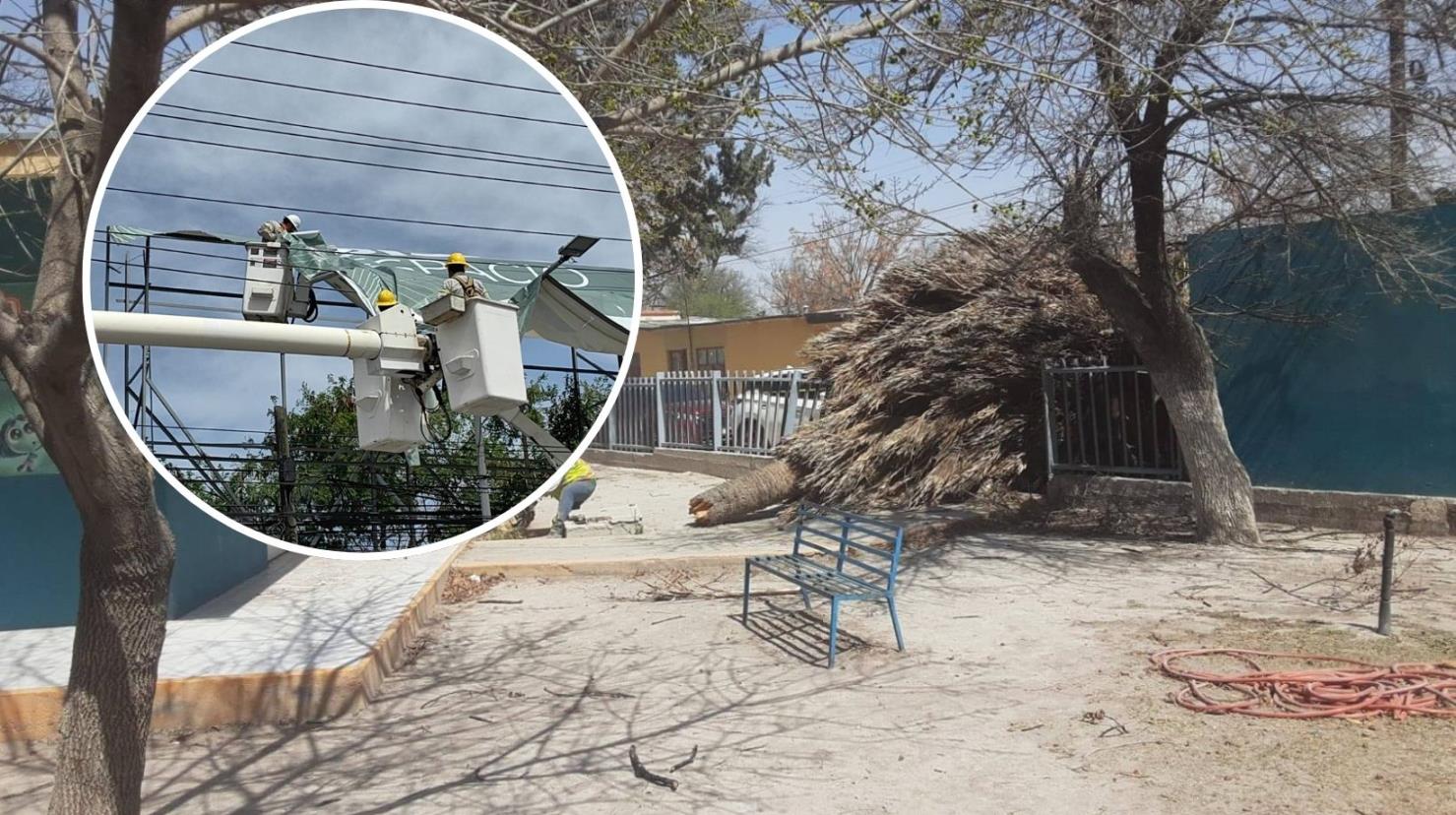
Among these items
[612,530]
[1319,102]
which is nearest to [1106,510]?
[1319,102]

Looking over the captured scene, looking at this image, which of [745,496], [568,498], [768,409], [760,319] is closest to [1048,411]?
[745,496]

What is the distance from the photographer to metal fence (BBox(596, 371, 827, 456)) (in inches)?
675

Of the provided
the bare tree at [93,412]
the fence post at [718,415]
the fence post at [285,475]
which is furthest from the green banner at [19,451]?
the fence post at [718,415]

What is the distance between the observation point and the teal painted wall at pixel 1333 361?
10.1m

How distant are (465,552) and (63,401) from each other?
25.7 feet

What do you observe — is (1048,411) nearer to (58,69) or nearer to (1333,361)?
(1333,361)

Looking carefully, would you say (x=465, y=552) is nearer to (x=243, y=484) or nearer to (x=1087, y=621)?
(x=1087, y=621)

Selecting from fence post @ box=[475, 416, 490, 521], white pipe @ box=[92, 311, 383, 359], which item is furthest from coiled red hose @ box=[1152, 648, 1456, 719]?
white pipe @ box=[92, 311, 383, 359]

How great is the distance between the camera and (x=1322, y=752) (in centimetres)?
480

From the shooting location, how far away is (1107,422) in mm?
12250

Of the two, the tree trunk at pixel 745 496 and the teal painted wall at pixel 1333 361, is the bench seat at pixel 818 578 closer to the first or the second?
the tree trunk at pixel 745 496

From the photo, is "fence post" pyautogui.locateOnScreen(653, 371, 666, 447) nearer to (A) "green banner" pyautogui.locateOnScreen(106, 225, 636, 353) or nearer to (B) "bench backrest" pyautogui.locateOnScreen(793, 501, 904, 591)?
(B) "bench backrest" pyautogui.locateOnScreen(793, 501, 904, 591)

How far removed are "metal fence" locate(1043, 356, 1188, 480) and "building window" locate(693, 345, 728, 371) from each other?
68.0 ft

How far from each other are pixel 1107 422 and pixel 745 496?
413cm
